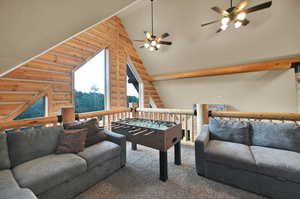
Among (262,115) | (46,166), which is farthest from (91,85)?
(262,115)

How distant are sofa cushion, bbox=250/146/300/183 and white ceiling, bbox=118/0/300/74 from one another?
300cm

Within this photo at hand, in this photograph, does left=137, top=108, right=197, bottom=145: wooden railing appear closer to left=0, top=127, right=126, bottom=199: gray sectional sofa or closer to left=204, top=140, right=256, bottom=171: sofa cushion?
left=204, top=140, right=256, bottom=171: sofa cushion

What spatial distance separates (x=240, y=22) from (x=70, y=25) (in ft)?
9.64

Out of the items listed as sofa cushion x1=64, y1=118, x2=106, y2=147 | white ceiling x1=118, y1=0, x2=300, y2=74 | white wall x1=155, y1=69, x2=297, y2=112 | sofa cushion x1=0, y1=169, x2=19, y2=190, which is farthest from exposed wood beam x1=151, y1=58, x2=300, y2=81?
sofa cushion x1=0, y1=169, x2=19, y2=190

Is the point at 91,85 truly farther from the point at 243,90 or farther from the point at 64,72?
the point at 243,90

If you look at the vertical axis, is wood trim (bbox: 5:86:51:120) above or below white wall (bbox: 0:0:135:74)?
below

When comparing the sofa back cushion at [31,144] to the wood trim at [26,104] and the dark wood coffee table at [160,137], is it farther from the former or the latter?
the wood trim at [26,104]

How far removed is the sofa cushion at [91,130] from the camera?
2289mm

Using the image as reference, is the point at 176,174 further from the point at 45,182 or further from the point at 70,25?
the point at 70,25

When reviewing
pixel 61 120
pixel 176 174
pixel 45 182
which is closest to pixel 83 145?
pixel 45 182

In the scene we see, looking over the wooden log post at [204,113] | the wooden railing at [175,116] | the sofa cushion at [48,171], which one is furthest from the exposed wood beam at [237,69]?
the sofa cushion at [48,171]

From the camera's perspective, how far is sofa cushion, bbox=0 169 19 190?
4.08ft

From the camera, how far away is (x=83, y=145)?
6.96 ft

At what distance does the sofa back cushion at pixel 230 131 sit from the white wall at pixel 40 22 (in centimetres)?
250
